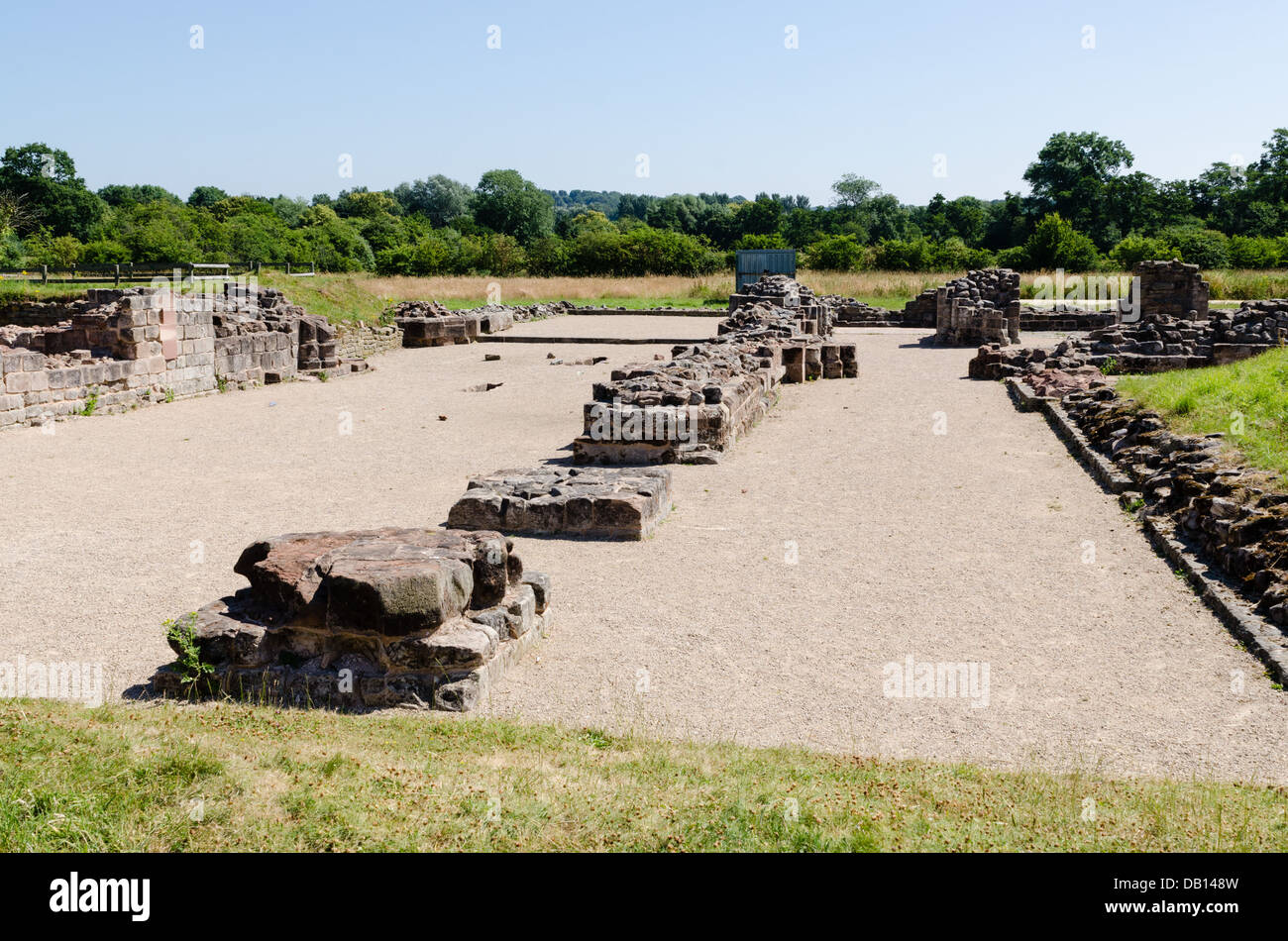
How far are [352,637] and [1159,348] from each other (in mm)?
20796

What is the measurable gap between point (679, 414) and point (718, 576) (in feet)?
16.8

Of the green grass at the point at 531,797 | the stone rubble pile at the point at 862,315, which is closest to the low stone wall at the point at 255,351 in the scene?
the green grass at the point at 531,797

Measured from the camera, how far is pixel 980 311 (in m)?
30.3

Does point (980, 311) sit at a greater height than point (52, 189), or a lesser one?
lesser

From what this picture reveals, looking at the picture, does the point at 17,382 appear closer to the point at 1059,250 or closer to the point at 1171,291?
the point at 1171,291

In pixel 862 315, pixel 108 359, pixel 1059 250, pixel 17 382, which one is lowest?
pixel 17 382

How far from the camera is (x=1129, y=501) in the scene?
11.2m

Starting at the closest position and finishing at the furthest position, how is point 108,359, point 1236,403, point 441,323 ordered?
point 1236,403 → point 108,359 → point 441,323

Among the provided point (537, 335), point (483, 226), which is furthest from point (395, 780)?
point (483, 226)

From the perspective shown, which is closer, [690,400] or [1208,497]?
[1208,497]

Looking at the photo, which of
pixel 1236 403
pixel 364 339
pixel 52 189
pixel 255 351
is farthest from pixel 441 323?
pixel 52 189

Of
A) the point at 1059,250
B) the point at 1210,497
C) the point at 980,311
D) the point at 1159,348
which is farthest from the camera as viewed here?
the point at 1059,250

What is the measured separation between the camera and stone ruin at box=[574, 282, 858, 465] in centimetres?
1358

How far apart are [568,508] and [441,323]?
22493 mm
